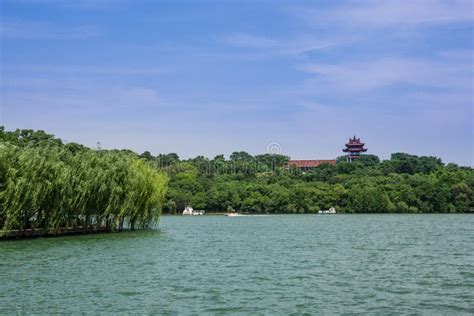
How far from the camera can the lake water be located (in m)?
17.0

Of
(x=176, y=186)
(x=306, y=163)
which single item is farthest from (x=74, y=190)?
(x=306, y=163)

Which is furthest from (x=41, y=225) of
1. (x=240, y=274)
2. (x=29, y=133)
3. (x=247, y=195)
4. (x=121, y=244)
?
(x=247, y=195)

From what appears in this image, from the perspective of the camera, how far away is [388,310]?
54.0 ft

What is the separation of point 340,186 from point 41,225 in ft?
265

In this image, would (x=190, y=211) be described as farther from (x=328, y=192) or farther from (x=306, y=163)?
(x=306, y=163)

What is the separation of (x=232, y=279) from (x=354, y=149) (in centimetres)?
17457

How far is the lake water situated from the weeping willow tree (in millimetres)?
2998

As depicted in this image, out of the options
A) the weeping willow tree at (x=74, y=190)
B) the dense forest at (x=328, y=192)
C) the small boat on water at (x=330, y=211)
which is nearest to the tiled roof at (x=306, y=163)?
the dense forest at (x=328, y=192)

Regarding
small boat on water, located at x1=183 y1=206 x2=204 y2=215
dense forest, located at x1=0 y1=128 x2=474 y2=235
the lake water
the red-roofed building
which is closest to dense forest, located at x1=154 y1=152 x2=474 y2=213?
dense forest, located at x1=0 y1=128 x2=474 y2=235

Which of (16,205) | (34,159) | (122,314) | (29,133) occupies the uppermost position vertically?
(29,133)

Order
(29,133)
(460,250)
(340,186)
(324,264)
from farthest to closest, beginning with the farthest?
1. (340,186)
2. (29,133)
3. (460,250)
4. (324,264)

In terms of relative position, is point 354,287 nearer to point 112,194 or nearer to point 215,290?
point 215,290

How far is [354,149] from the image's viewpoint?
192750 mm

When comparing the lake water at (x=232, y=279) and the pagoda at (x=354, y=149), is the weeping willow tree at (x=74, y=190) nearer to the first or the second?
the lake water at (x=232, y=279)
